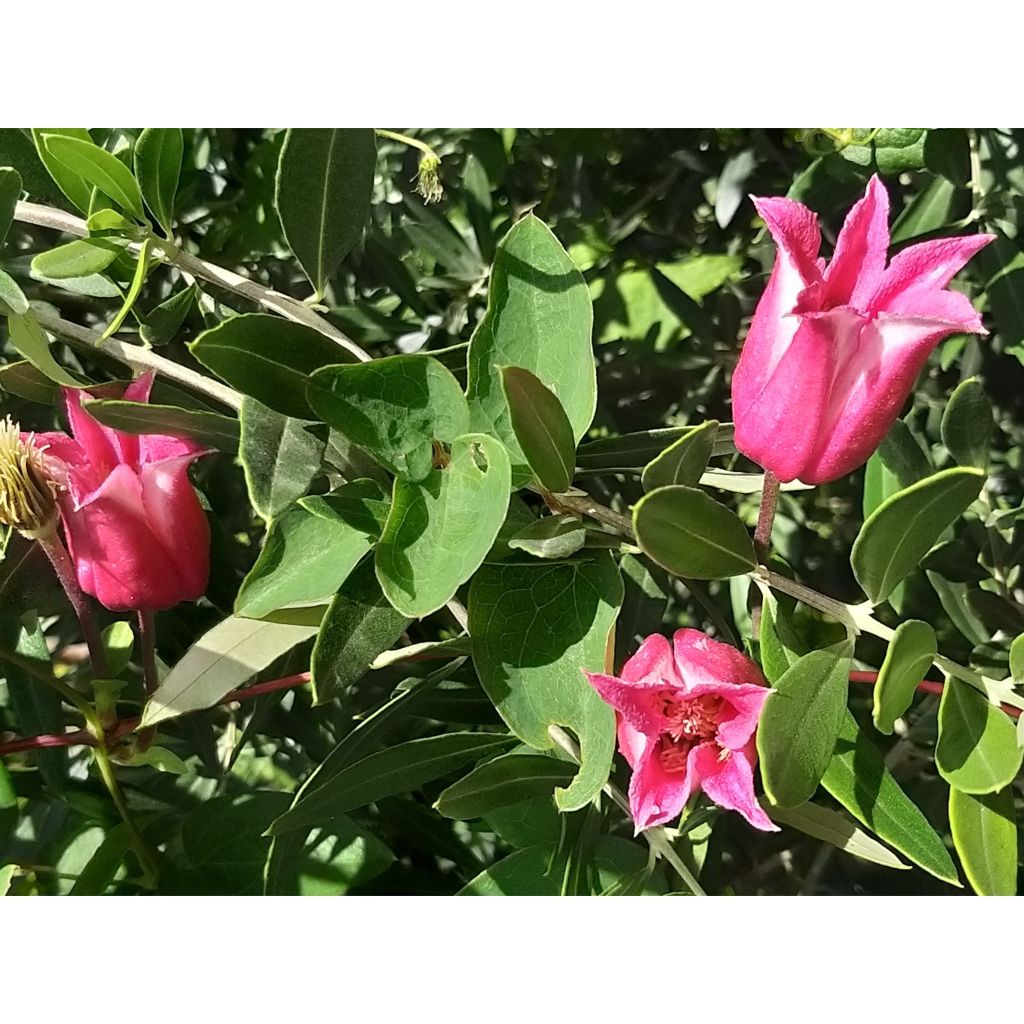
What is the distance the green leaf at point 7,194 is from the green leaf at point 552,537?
14.1 inches

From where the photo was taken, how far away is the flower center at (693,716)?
550mm

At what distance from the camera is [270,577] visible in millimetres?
551

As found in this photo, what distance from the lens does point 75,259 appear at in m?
0.64

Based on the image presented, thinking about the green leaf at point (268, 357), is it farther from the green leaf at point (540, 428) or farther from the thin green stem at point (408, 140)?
the thin green stem at point (408, 140)

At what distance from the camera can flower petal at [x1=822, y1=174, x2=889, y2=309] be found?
1.66 ft

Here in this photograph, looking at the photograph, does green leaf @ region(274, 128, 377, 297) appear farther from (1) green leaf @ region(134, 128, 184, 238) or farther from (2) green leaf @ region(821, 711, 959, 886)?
(2) green leaf @ region(821, 711, 959, 886)

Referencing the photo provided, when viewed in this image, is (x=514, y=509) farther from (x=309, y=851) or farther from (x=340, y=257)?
(x=309, y=851)

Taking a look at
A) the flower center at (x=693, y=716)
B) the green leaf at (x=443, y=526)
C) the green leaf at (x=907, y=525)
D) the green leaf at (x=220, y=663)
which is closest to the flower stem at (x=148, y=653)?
the green leaf at (x=220, y=663)

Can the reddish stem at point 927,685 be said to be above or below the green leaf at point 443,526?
below

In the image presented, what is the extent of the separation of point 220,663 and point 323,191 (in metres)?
0.31

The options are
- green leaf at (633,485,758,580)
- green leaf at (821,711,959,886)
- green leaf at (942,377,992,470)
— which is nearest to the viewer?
green leaf at (633,485,758,580)

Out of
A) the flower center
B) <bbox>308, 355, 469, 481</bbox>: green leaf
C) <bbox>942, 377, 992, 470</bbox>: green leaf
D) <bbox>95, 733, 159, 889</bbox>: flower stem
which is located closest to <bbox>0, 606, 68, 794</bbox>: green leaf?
<bbox>95, 733, 159, 889</bbox>: flower stem

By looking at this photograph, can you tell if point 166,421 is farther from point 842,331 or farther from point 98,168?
point 842,331

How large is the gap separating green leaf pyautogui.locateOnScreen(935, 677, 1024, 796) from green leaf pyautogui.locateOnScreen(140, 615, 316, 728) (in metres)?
0.37
